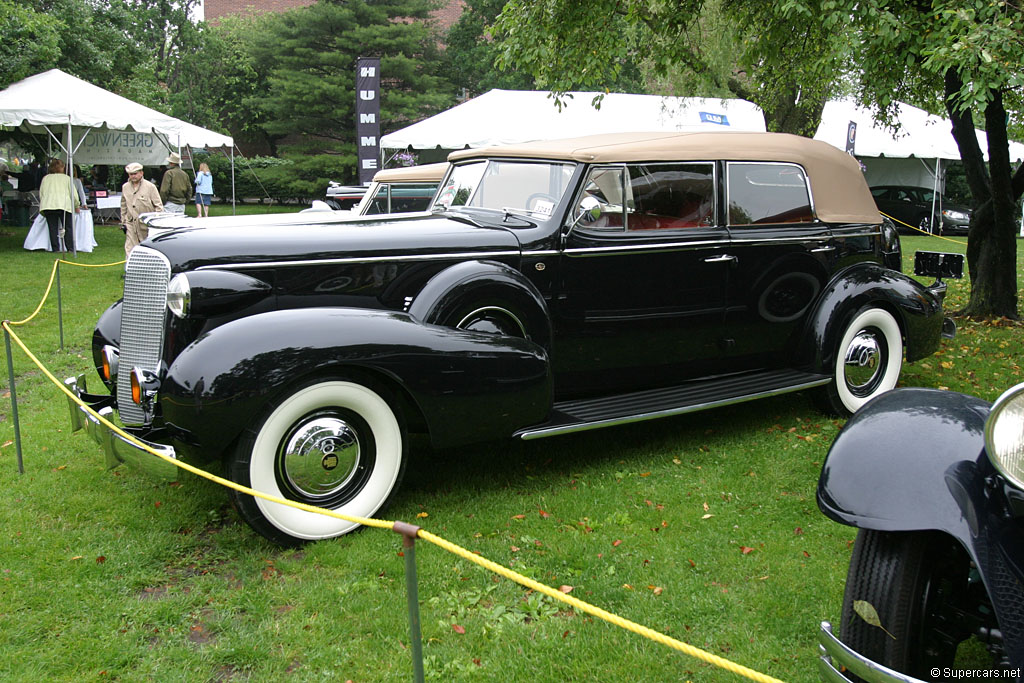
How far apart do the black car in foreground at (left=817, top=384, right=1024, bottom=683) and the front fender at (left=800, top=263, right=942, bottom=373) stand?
2998mm

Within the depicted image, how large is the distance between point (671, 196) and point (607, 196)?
0.49m

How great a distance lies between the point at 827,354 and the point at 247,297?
3781mm

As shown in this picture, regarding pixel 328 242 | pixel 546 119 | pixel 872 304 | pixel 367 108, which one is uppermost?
pixel 367 108

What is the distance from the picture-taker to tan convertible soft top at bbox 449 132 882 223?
489cm

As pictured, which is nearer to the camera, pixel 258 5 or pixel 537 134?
pixel 537 134

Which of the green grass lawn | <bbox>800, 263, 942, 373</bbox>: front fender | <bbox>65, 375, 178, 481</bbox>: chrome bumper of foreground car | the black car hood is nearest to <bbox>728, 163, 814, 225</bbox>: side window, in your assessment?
<bbox>800, 263, 942, 373</bbox>: front fender

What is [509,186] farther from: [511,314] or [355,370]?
[355,370]

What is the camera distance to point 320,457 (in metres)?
3.76

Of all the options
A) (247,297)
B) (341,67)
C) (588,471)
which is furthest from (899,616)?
(341,67)

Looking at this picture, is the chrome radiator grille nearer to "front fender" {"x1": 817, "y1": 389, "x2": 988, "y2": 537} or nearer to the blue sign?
"front fender" {"x1": 817, "y1": 389, "x2": 988, "y2": 537}

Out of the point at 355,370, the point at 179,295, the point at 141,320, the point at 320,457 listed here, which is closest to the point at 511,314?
the point at 355,370

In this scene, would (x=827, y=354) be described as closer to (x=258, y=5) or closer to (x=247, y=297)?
(x=247, y=297)

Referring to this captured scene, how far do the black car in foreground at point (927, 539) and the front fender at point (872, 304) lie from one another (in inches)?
118

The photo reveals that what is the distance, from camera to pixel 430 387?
3875mm
